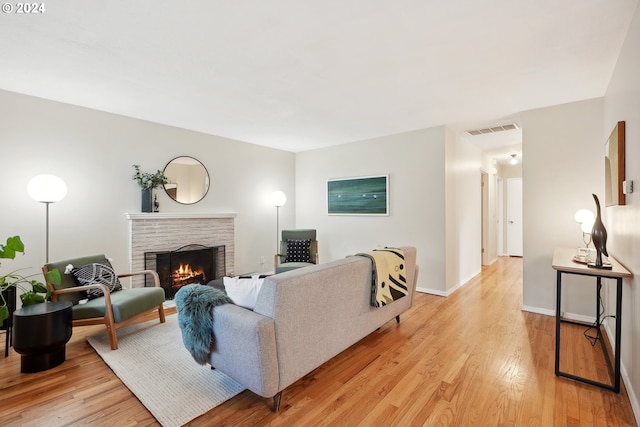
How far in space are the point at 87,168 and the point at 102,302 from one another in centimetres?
174

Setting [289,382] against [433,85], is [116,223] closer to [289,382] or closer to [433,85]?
[289,382]

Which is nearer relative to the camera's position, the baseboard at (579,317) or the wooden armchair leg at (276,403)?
the wooden armchair leg at (276,403)

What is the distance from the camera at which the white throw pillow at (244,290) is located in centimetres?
197

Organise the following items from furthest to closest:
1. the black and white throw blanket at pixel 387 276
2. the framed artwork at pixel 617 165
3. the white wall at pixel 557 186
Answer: the white wall at pixel 557 186 → the black and white throw blanket at pixel 387 276 → the framed artwork at pixel 617 165

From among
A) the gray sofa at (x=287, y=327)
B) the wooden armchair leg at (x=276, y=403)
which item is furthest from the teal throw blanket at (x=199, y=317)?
the wooden armchair leg at (x=276, y=403)

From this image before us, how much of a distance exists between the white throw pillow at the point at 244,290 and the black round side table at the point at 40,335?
1.46 m

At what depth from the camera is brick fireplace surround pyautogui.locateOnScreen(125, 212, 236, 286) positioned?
387 centimetres

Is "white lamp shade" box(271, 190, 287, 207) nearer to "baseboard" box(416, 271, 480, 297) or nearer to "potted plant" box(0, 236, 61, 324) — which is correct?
"baseboard" box(416, 271, 480, 297)

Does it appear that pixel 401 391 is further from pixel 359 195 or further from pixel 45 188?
pixel 45 188

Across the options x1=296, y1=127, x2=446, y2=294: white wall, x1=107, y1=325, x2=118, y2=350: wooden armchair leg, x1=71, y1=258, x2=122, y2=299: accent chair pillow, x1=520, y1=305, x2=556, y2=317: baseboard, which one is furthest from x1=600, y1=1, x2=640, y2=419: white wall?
x1=71, y1=258, x2=122, y2=299: accent chair pillow

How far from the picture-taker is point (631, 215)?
1.96 metres

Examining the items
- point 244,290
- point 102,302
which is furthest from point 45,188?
point 244,290

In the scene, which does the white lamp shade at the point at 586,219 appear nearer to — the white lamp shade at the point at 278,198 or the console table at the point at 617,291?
the console table at the point at 617,291

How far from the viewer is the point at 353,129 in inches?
175
